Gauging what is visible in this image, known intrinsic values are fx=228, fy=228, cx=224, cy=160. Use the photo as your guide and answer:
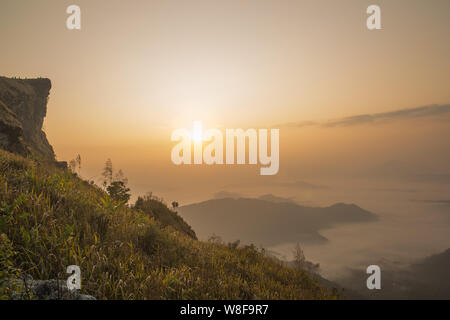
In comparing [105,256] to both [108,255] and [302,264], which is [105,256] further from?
[302,264]

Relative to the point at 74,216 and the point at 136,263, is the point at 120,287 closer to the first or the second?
the point at 136,263

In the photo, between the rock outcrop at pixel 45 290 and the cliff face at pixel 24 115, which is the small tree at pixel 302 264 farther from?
the cliff face at pixel 24 115

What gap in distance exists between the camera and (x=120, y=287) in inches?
139

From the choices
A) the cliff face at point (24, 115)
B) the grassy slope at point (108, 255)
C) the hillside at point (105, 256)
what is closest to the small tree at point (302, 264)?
the hillside at point (105, 256)

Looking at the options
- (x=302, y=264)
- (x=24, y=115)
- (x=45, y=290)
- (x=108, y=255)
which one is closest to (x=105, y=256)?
(x=108, y=255)

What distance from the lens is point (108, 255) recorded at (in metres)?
4.32

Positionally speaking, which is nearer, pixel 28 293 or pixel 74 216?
pixel 28 293

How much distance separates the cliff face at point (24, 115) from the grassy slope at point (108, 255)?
8.09 m

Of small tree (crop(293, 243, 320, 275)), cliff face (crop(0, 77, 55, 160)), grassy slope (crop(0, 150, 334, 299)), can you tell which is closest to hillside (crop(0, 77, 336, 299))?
grassy slope (crop(0, 150, 334, 299))

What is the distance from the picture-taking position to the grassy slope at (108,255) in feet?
12.1

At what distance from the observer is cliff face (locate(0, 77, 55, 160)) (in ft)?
40.5

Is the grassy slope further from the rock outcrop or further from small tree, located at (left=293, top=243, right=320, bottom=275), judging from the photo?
small tree, located at (left=293, top=243, right=320, bottom=275)
